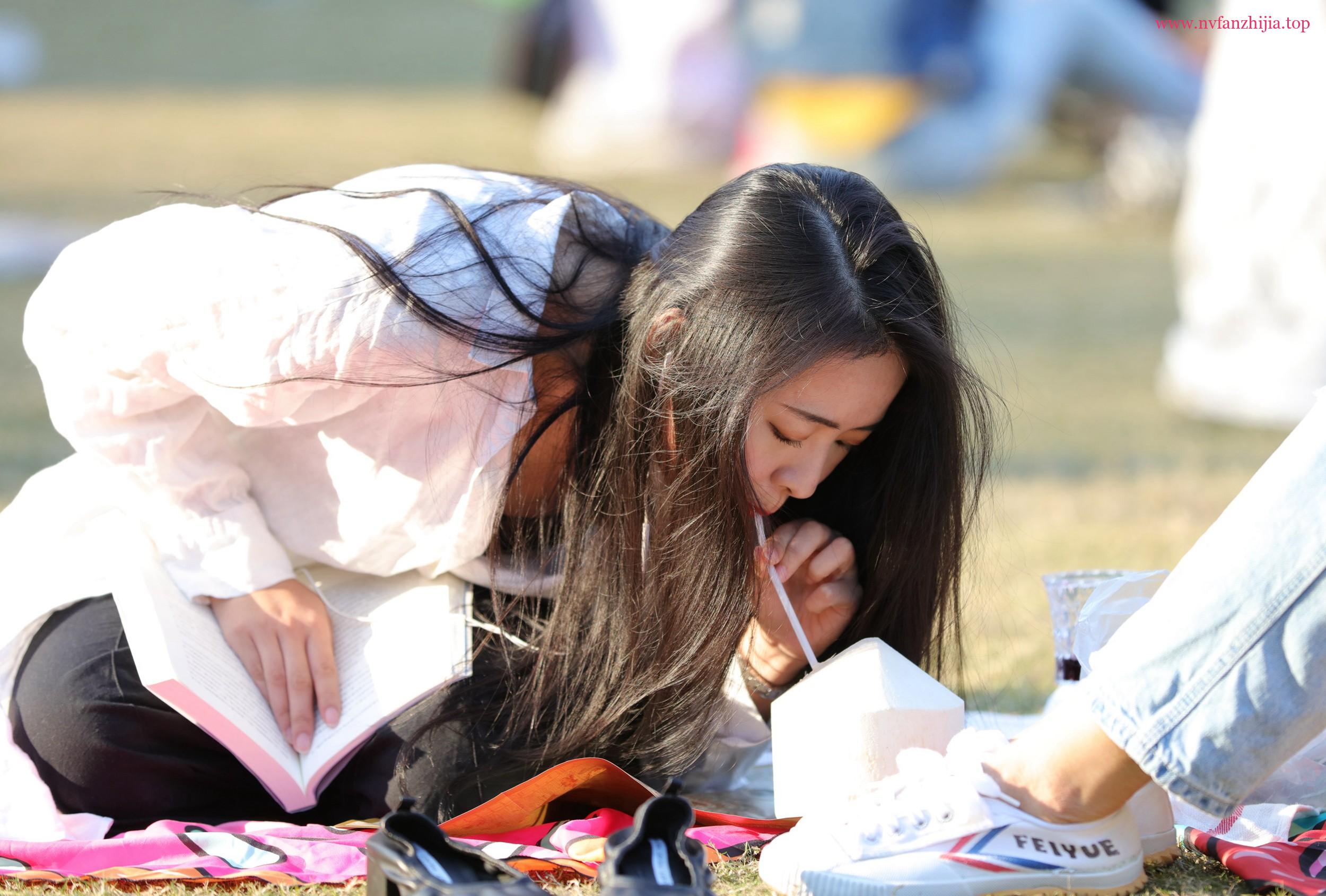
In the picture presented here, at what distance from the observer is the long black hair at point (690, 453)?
1582 mm

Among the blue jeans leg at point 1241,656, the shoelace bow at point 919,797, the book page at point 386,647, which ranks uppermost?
the blue jeans leg at point 1241,656

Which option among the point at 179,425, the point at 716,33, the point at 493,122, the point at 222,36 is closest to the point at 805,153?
the point at 716,33

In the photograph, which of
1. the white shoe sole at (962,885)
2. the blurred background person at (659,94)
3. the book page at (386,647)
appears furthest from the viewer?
the blurred background person at (659,94)

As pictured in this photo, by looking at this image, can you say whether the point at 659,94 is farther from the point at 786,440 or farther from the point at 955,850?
the point at 955,850

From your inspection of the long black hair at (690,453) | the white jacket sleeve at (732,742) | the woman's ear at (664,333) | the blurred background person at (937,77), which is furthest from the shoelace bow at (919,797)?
the blurred background person at (937,77)

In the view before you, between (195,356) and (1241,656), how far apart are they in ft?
4.04

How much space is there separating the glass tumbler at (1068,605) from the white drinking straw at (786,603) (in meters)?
0.38

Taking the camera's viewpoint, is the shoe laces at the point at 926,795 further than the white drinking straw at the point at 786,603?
No

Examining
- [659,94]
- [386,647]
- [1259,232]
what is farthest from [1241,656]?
[659,94]

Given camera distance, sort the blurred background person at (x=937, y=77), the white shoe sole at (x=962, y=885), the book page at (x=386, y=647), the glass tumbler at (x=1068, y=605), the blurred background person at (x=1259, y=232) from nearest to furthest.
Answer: the white shoe sole at (x=962, y=885) < the book page at (x=386, y=647) < the glass tumbler at (x=1068, y=605) < the blurred background person at (x=1259, y=232) < the blurred background person at (x=937, y=77)

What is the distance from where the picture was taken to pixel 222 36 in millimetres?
14273

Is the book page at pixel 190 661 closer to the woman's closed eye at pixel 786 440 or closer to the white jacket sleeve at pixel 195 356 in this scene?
the white jacket sleeve at pixel 195 356

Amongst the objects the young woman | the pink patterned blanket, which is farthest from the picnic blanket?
the young woman

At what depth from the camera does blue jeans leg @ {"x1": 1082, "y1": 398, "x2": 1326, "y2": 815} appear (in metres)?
A: 1.27
